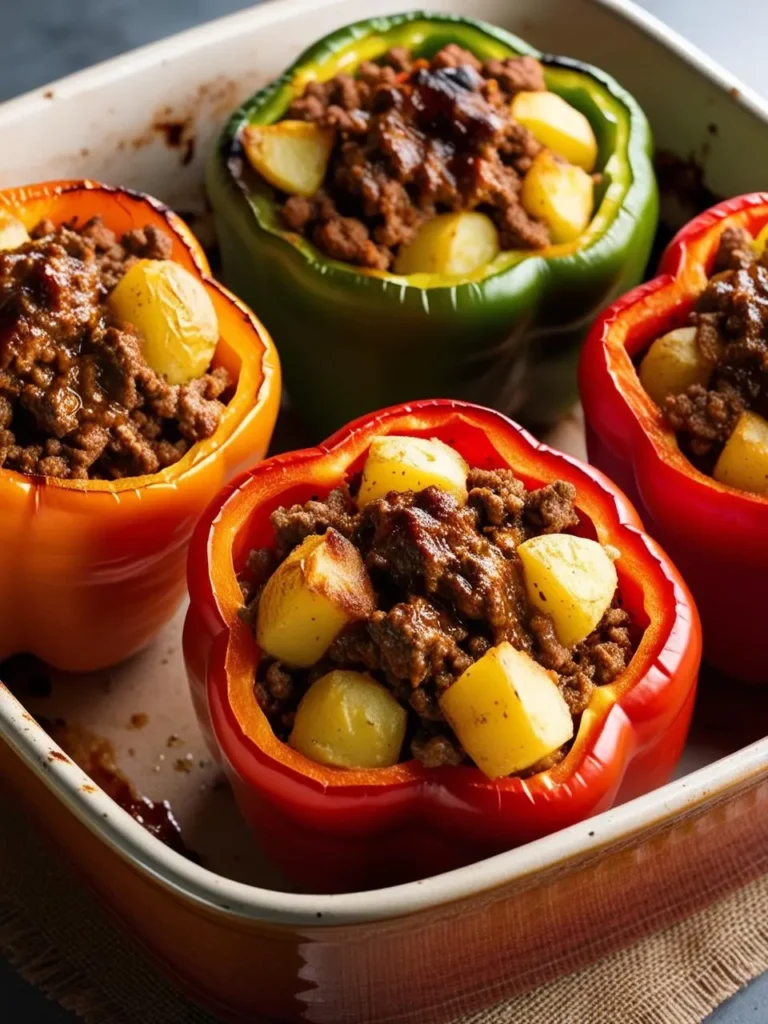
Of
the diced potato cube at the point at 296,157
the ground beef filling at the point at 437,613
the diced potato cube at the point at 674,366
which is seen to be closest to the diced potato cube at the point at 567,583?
the ground beef filling at the point at 437,613

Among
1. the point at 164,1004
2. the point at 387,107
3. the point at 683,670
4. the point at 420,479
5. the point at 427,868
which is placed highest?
the point at 387,107

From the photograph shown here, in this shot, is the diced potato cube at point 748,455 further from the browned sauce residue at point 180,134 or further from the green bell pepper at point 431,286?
the browned sauce residue at point 180,134

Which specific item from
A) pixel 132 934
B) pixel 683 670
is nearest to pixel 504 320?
pixel 683 670

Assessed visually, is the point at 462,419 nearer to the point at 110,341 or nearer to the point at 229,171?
the point at 110,341

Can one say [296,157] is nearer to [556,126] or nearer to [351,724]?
[556,126]

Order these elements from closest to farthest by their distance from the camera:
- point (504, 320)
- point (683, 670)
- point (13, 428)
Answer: point (683, 670) → point (13, 428) → point (504, 320)

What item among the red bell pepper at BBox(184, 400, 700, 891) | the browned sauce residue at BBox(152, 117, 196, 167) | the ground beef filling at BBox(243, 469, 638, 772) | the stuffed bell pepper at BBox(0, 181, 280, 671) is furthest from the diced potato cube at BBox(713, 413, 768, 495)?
the browned sauce residue at BBox(152, 117, 196, 167)

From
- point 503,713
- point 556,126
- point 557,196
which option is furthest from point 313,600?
point 556,126
